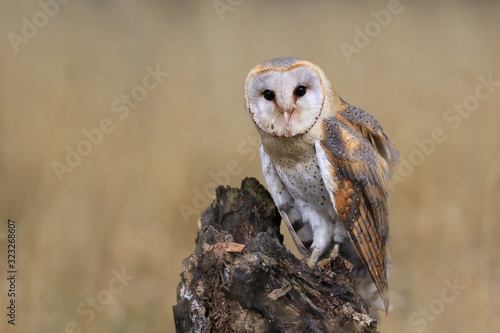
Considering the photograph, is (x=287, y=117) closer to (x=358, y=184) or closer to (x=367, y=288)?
(x=358, y=184)

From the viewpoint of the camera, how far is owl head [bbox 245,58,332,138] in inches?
66.0

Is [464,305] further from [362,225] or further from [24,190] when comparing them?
[24,190]

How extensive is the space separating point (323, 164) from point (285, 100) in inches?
8.2

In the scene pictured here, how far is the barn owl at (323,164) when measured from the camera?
67.8 inches

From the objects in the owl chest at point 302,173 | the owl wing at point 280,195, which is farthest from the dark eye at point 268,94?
the owl wing at point 280,195

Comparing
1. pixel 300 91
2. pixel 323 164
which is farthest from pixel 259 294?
pixel 300 91

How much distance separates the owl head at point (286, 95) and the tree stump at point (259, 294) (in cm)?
30

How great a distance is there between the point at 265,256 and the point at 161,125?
1134 mm

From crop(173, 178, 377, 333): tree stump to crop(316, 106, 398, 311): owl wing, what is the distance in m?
0.20

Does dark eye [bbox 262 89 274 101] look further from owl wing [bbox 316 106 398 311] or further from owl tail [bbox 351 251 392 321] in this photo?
owl tail [bbox 351 251 392 321]

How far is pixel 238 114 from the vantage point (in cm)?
261

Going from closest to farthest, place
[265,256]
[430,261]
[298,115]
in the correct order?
[265,256] < [298,115] < [430,261]

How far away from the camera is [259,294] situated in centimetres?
154

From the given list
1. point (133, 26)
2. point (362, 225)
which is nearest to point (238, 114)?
point (133, 26)
